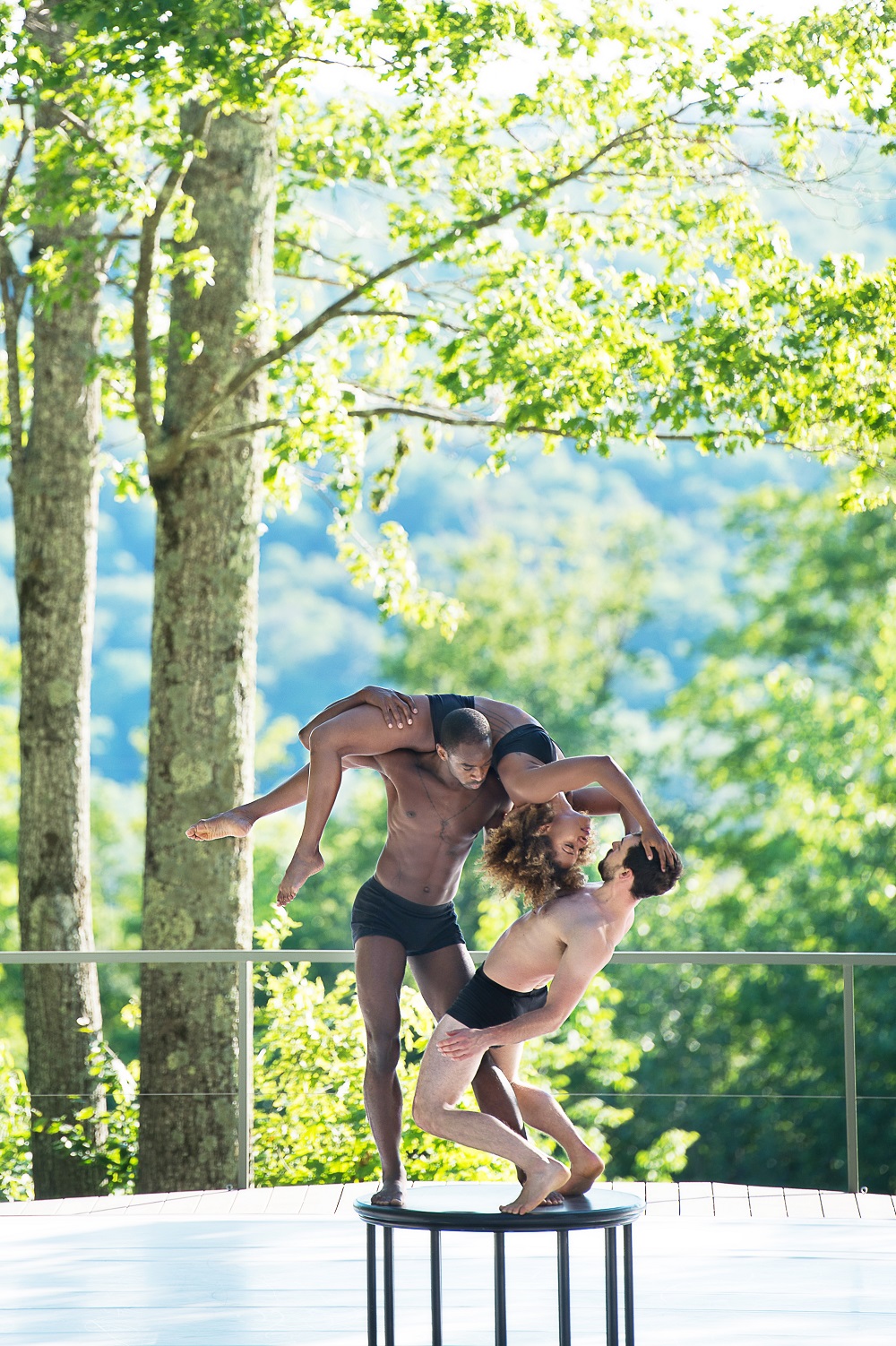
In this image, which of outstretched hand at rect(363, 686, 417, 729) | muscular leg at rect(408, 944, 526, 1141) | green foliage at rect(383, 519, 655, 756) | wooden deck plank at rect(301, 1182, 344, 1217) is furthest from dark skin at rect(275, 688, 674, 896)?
green foliage at rect(383, 519, 655, 756)

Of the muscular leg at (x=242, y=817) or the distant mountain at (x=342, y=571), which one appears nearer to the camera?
the muscular leg at (x=242, y=817)

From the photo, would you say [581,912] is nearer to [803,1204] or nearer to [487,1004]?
[487,1004]

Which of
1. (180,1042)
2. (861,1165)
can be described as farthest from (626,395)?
(861,1165)

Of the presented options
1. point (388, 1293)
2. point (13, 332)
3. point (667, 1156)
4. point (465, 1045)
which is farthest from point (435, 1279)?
point (667, 1156)

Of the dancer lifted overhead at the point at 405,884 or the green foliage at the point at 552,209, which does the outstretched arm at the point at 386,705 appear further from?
the green foliage at the point at 552,209

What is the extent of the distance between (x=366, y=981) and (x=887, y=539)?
23.4 m

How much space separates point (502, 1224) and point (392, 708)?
128 cm

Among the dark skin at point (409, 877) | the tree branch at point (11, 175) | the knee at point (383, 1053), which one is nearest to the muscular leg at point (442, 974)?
the dark skin at point (409, 877)

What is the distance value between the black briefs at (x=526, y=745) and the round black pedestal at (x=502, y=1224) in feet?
3.41

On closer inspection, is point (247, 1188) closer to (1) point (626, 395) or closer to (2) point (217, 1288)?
(2) point (217, 1288)

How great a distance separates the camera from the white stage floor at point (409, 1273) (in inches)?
184

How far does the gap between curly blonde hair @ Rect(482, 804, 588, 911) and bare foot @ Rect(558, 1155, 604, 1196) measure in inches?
23.5

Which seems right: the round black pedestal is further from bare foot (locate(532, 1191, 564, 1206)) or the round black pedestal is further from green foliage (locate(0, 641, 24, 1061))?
green foliage (locate(0, 641, 24, 1061))

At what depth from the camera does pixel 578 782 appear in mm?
3932
